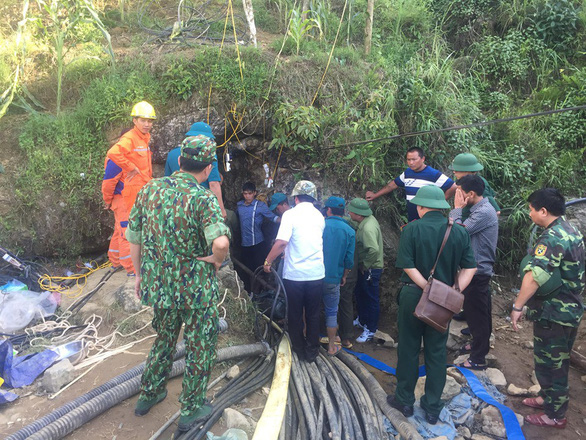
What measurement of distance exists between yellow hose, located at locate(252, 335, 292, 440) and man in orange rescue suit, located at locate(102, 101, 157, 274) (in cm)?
214

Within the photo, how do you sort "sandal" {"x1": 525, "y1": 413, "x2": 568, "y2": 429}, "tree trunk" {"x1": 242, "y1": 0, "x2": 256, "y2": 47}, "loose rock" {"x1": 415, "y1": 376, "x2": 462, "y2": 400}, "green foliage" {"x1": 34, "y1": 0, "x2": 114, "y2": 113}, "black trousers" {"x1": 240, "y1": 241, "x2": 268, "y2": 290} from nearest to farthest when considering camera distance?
1. "sandal" {"x1": 525, "y1": 413, "x2": 568, "y2": 429}
2. "loose rock" {"x1": 415, "y1": 376, "x2": 462, "y2": 400}
3. "green foliage" {"x1": 34, "y1": 0, "x2": 114, "y2": 113}
4. "black trousers" {"x1": 240, "y1": 241, "x2": 268, "y2": 290}
5. "tree trunk" {"x1": 242, "y1": 0, "x2": 256, "y2": 47}

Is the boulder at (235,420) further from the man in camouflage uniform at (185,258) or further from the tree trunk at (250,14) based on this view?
the tree trunk at (250,14)

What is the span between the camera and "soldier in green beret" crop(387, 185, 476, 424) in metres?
3.36

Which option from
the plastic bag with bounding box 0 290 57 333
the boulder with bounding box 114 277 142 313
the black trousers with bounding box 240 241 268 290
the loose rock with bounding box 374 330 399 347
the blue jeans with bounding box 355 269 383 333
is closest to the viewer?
the plastic bag with bounding box 0 290 57 333

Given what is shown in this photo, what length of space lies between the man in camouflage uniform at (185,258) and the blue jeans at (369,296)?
2856 mm

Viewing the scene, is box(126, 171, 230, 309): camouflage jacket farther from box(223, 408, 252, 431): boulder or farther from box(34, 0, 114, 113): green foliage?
box(34, 0, 114, 113): green foliage

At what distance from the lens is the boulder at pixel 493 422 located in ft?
11.8

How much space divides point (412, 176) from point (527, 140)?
129 inches

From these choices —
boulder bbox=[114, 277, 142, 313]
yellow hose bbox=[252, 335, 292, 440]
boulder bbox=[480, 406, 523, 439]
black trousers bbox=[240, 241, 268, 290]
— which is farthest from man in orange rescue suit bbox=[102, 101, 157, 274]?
boulder bbox=[480, 406, 523, 439]

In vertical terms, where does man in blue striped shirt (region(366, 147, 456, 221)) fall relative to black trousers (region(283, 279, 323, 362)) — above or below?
above

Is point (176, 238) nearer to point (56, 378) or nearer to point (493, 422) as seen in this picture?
point (56, 378)

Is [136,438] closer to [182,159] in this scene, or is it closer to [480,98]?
[182,159]

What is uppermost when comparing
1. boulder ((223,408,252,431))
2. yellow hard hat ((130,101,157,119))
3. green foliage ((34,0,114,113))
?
green foliage ((34,0,114,113))

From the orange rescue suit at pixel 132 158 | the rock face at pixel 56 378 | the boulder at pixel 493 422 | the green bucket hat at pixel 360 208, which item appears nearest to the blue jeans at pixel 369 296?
the green bucket hat at pixel 360 208
